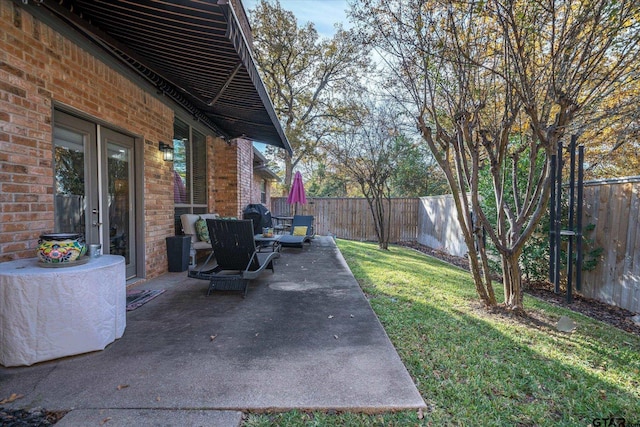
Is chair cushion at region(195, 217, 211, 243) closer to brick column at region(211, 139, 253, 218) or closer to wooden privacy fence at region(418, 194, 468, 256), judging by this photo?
brick column at region(211, 139, 253, 218)

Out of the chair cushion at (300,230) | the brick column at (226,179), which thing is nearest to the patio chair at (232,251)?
the brick column at (226,179)

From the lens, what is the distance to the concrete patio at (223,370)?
1.87 meters

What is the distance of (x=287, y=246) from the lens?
26.6 feet

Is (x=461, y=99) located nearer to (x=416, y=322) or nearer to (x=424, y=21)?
(x=424, y=21)

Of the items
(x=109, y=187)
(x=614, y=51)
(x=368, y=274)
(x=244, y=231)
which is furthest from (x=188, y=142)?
(x=614, y=51)

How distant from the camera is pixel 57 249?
245 centimetres

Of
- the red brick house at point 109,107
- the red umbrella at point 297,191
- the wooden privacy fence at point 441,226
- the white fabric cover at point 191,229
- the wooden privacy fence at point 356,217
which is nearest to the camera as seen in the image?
the red brick house at point 109,107

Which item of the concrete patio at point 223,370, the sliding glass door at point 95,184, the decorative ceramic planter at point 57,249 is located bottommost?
the concrete patio at point 223,370

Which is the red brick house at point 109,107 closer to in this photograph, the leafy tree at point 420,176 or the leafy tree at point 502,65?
the leafy tree at point 502,65

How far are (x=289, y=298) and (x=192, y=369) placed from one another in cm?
187

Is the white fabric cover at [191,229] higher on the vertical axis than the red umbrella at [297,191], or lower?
lower

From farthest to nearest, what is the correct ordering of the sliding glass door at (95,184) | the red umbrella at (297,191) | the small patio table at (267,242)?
the red umbrella at (297,191) < the small patio table at (267,242) < the sliding glass door at (95,184)

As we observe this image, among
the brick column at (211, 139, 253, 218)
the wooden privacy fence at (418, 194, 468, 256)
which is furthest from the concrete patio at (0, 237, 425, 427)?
the wooden privacy fence at (418, 194, 468, 256)

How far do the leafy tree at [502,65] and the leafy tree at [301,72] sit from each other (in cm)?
1069
